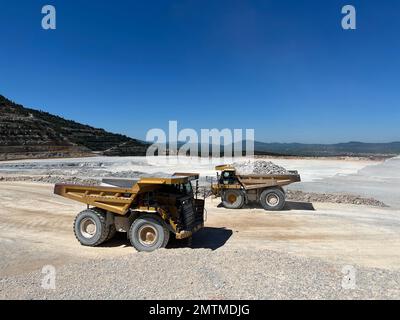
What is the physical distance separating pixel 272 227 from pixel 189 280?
6083mm

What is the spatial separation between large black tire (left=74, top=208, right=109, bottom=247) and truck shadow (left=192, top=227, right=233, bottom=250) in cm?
244

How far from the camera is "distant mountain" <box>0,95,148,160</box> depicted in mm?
52719

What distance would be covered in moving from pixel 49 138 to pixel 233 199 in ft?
170

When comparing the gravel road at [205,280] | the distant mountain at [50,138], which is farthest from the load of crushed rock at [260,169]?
the distant mountain at [50,138]

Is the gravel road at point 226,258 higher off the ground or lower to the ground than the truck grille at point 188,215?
lower

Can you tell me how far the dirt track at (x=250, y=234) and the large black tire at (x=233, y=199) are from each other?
0.33 metres

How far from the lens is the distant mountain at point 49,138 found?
52.7 meters

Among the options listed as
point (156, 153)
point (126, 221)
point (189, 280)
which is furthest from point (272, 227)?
point (156, 153)

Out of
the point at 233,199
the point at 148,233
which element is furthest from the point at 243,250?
the point at 233,199

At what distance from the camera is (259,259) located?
7625mm
